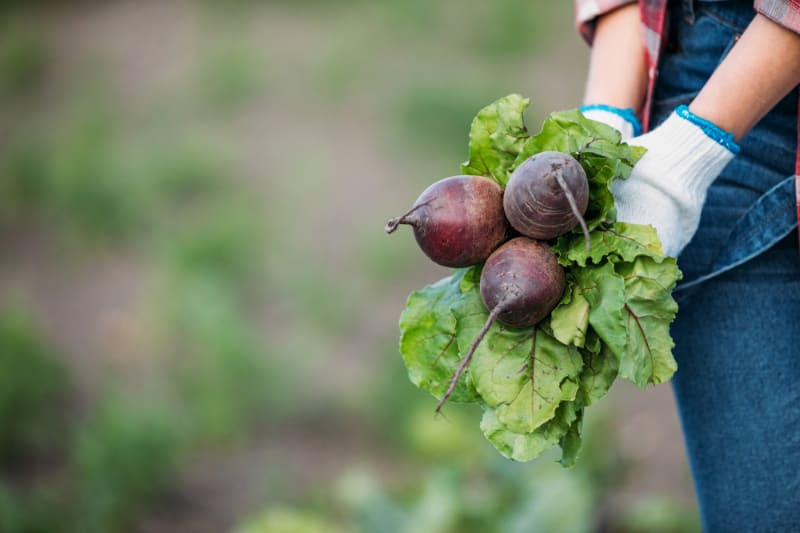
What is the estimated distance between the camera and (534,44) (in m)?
6.25

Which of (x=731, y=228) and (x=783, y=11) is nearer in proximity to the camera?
(x=783, y=11)

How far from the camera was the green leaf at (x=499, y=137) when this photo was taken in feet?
4.88

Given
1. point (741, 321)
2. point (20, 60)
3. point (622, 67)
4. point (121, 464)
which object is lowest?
point (121, 464)

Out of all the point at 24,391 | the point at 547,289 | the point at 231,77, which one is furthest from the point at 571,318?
the point at 231,77

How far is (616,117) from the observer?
1536mm

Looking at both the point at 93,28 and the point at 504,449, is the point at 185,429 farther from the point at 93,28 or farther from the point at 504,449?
the point at 93,28

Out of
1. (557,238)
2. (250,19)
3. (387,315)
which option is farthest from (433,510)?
(250,19)

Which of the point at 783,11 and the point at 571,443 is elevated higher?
the point at 783,11

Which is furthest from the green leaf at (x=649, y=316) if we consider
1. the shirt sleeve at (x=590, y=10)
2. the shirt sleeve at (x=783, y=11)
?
the shirt sleeve at (x=590, y=10)

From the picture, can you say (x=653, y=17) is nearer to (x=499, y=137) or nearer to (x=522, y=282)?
(x=499, y=137)

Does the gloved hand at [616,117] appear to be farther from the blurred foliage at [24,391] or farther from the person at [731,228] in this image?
the blurred foliage at [24,391]

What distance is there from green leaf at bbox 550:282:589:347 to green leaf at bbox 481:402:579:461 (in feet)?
0.41

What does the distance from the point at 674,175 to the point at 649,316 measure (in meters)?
0.25

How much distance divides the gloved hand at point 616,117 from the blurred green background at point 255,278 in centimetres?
66
